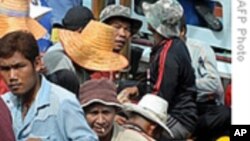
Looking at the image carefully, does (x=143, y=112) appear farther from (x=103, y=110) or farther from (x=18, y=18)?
(x=18, y=18)

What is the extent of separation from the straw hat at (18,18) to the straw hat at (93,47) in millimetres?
162

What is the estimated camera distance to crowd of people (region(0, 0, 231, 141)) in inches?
212

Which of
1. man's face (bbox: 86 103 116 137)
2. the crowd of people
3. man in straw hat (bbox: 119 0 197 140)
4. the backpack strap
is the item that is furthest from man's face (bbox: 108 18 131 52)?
man's face (bbox: 86 103 116 137)

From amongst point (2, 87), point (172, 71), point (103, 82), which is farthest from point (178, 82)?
point (2, 87)

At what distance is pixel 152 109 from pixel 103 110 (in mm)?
542

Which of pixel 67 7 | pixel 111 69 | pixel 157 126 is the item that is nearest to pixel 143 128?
pixel 157 126

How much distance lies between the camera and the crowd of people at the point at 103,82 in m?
5.38

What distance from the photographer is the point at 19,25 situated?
21.7 feet

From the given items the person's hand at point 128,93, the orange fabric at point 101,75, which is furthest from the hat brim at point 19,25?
the person's hand at point 128,93

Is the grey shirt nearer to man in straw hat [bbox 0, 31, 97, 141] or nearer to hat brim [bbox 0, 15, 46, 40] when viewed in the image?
hat brim [bbox 0, 15, 46, 40]

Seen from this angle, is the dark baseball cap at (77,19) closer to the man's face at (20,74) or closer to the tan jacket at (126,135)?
the tan jacket at (126,135)

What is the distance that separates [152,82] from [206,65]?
0.67m

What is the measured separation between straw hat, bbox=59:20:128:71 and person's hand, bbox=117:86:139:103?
0.56 ft

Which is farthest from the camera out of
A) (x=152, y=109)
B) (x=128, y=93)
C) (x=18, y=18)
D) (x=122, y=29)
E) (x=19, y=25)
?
(x=122, y=29)
